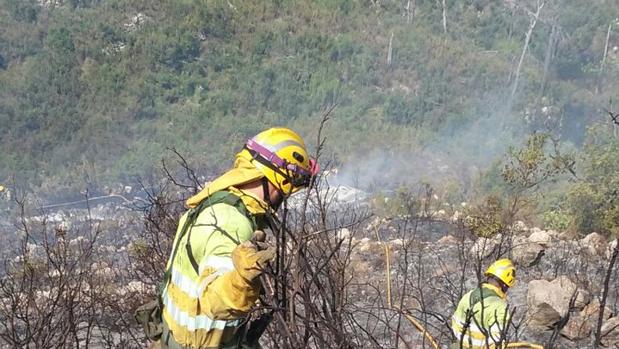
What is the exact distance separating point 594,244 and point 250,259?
14.4 meters

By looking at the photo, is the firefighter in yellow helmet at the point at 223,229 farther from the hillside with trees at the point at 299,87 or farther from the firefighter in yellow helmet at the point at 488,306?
the hillside with trees at the point at 299,87

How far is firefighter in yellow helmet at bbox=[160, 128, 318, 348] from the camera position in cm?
210

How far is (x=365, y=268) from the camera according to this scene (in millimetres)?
14547

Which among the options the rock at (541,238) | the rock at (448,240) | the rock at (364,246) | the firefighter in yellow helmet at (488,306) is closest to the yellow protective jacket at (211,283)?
the firefighter in yellow helmet at (488,306)

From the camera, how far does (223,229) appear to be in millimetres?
2131

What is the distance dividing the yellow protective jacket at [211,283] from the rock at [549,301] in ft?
24.6

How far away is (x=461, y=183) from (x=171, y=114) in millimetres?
18170

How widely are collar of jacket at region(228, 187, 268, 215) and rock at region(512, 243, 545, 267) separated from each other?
39.0 feet

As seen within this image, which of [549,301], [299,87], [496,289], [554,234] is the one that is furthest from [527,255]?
[299,87]

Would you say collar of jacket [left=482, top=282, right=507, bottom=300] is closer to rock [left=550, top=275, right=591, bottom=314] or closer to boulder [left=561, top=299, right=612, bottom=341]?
boulder [left=561, top=299, right=612, bottom=341]

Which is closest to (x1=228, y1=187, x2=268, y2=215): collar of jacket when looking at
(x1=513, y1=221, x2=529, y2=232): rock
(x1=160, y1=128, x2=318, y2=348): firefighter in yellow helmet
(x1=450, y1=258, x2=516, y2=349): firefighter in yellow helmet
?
(x1=160, y1=128, x2=318, y2=348): firefighter in yellow helmet

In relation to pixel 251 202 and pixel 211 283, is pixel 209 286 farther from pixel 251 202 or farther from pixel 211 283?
pixel 251 202

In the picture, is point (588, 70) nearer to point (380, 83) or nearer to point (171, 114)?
point (380, 83)

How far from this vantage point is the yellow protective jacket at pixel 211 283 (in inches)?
77.7
